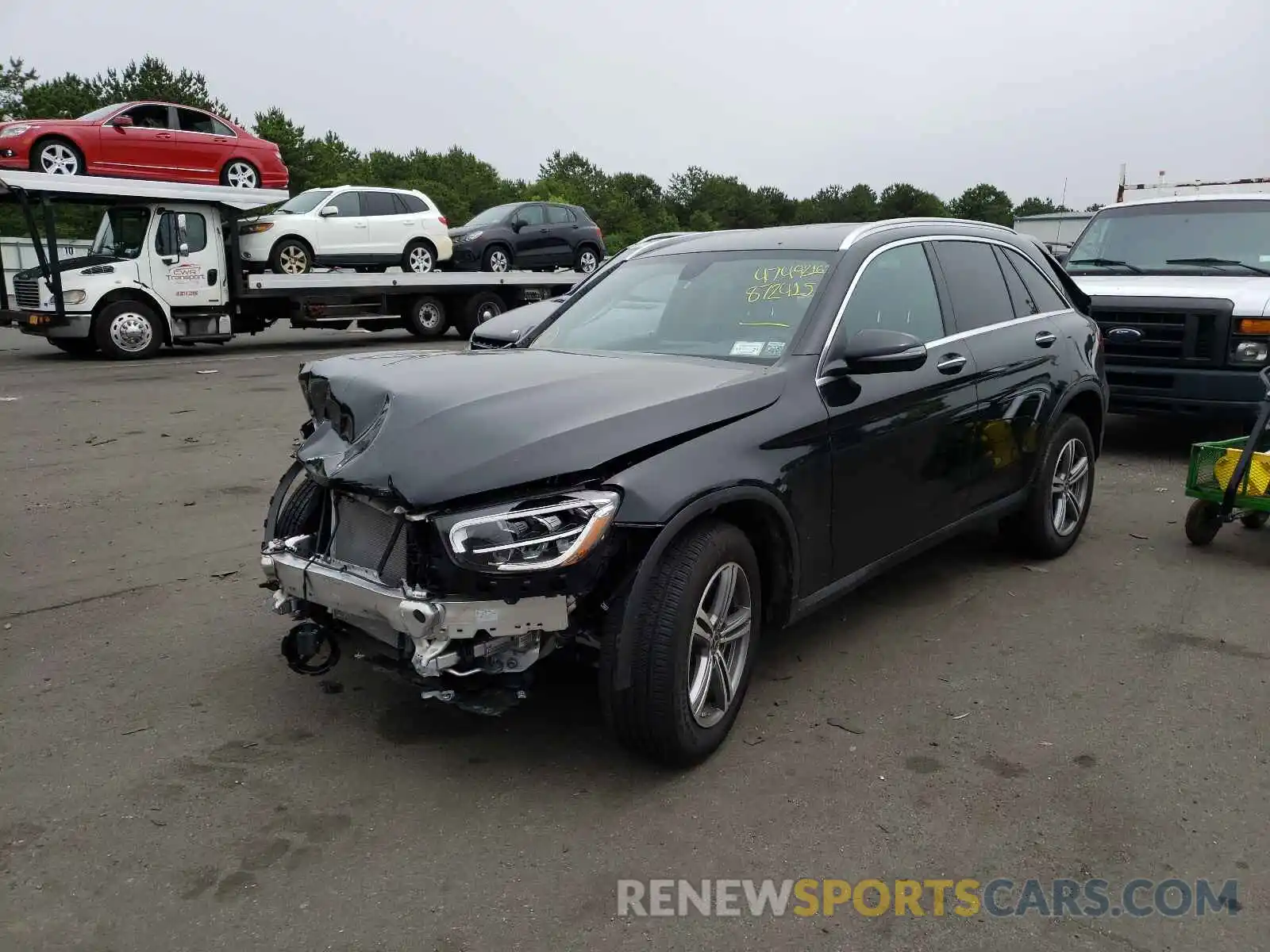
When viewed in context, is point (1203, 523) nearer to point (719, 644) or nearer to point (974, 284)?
point (974, 284)

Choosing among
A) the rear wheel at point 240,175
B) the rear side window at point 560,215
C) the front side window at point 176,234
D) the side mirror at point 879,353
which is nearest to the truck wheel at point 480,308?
the rear side window at point 560,215

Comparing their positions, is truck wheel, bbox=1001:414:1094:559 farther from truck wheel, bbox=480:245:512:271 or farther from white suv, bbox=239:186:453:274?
truck wheel, bbox=480:245:512:271

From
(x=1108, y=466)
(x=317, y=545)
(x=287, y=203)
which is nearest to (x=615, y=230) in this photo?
(x=287, y=203)

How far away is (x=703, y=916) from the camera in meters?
2.73

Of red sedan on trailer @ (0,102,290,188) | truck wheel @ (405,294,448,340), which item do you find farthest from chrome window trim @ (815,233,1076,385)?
truck wheel @ (405,294,448,340)

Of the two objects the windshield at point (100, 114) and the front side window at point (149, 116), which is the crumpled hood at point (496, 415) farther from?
the front side window at point (149, 116)

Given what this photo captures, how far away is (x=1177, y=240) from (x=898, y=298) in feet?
19.6

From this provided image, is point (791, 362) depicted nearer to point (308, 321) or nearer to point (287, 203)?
point (308, 321)

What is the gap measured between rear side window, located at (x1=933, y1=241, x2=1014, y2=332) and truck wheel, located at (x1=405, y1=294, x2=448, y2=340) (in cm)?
1443

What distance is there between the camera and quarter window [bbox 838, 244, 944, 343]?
422cm

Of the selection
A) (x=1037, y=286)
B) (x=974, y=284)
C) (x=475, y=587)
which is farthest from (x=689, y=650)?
(x=1037, y=286)

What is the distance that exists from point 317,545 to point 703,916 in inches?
69.5

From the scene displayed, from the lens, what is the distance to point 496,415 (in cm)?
326

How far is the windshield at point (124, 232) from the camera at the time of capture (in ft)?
49.6
